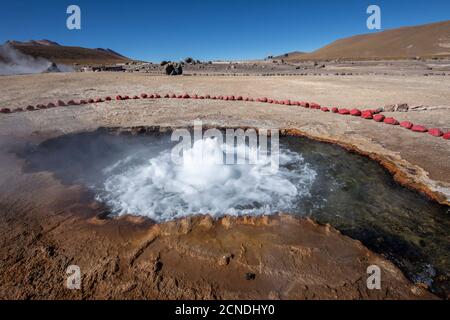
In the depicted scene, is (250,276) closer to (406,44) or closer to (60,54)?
(60,54)

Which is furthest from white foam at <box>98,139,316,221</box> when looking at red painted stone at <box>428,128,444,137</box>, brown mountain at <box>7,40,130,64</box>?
brown mountain at <box>7,40,130,64</box>

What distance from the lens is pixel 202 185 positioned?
6.07m

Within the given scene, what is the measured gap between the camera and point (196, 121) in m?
9.98

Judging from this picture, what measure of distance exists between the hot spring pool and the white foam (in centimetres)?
2

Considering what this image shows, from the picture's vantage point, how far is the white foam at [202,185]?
5141 mm

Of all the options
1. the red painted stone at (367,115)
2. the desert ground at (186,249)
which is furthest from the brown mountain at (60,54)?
the desert ground at (186,249)

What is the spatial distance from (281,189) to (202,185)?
1687 millimetres

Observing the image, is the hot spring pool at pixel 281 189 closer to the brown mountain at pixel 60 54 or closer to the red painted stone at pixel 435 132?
the red painted stone at pixel 435 132

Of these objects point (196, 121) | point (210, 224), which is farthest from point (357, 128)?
point (210, 224)

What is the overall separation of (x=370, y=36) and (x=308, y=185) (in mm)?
126184

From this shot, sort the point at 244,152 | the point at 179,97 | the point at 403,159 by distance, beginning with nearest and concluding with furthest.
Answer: the point at 403,159, the point at 244,152, the point at 179,97

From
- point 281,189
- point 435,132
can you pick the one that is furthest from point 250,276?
point 435,132

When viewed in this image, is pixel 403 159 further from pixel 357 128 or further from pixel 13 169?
pixel 13 169

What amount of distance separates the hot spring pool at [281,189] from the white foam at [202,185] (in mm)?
19
